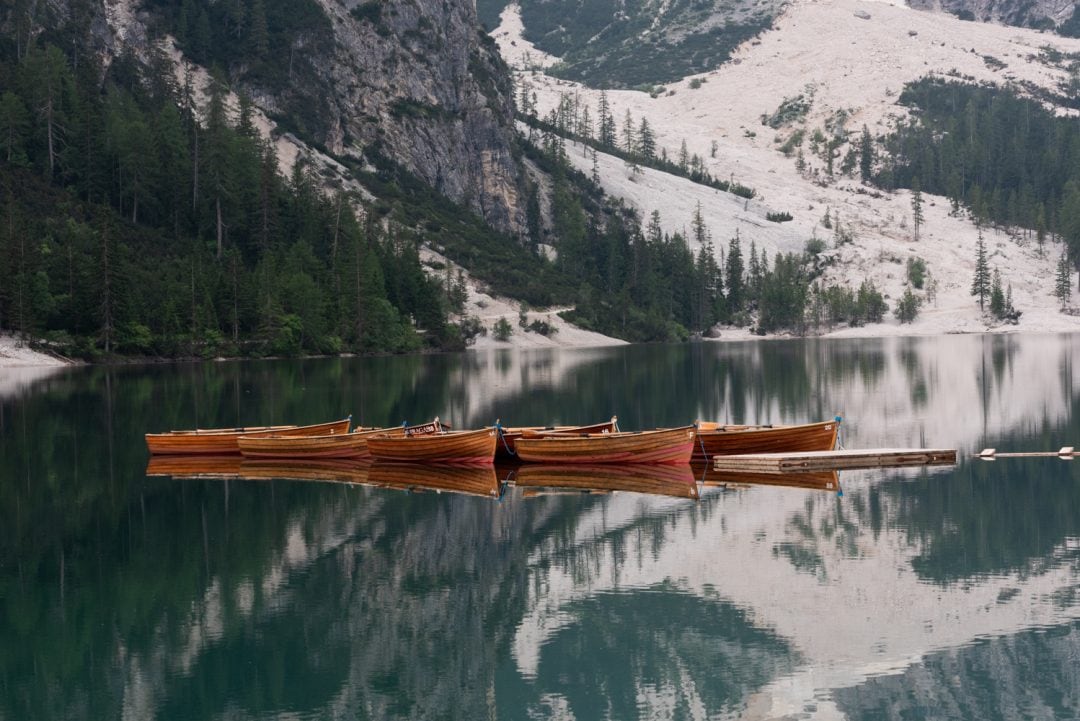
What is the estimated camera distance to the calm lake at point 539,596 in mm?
19562

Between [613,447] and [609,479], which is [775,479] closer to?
[609,479]

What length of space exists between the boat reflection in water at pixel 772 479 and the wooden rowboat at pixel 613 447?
147 cm

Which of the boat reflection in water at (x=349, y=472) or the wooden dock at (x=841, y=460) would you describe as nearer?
the boat reflection in water at (x=349, y=472)

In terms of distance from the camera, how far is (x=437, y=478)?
43125 millimetres

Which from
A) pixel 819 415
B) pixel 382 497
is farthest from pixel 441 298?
pixel 382 497

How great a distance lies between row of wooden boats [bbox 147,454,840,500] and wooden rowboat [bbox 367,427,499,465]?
36 cm

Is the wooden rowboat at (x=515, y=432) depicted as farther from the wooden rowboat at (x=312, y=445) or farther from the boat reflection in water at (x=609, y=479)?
the wooden rowboat at (x=312, y=445)

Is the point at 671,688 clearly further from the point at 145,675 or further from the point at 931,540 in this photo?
the point at 931,540

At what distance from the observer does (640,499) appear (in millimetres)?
37188

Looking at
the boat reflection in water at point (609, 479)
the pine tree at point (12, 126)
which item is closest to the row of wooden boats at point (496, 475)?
the boat reflection in water at point (609, 479)

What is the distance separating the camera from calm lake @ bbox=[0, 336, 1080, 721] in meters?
19.6

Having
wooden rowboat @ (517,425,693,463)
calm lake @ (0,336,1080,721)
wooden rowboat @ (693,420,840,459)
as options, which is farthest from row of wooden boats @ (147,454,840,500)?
wooden rowboat @ (693,420,840,459)

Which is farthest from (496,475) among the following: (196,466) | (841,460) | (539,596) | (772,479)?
(539,596)

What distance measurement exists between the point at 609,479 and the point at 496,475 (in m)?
4.45
